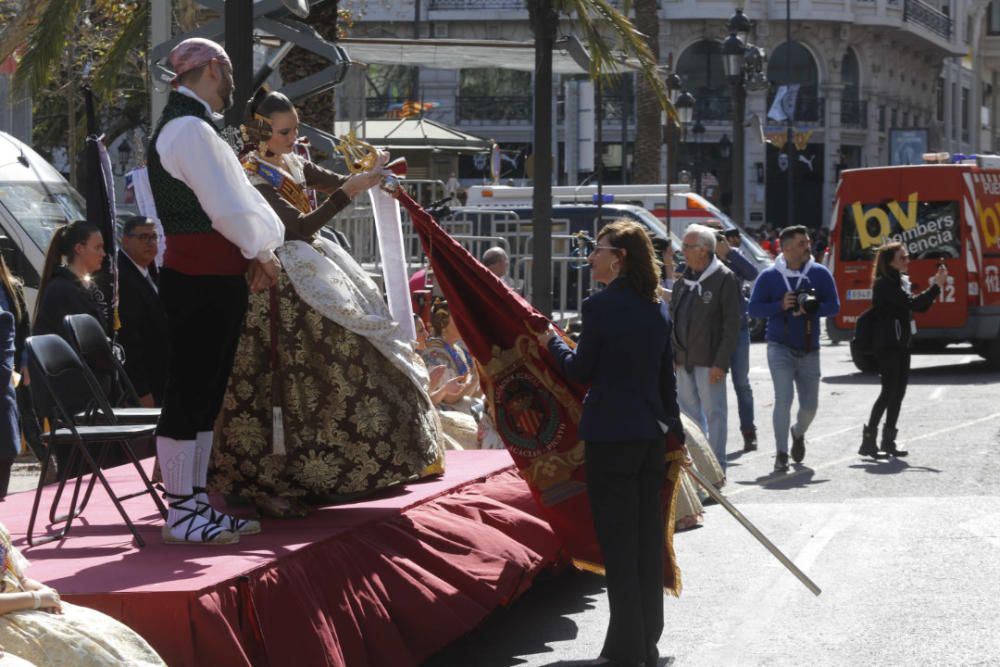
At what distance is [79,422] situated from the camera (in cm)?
813

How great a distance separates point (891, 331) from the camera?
14.4 m

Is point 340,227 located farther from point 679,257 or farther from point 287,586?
point 287,586

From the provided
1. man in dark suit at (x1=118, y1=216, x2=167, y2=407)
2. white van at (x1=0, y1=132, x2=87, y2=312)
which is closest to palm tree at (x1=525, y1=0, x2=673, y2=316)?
white van at (x1=0, y1=132, x2=87, y2=312)

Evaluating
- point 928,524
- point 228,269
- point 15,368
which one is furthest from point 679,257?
point 228,269

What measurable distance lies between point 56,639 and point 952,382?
17487 mm

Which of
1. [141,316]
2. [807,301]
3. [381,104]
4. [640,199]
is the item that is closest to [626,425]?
[141,316]

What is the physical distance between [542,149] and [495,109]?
148 ft

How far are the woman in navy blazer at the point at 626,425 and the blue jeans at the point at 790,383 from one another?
6699mm

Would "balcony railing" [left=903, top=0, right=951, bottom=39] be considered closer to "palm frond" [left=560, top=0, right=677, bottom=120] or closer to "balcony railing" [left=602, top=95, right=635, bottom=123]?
"balcony railing" [left=602, top=95, right=635, bottom=123]

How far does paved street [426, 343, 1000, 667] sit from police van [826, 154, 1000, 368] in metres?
7.98

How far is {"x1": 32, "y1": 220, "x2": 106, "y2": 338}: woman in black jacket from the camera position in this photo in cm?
955

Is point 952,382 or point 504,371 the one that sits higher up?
point 504,371

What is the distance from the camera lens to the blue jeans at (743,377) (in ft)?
47.9

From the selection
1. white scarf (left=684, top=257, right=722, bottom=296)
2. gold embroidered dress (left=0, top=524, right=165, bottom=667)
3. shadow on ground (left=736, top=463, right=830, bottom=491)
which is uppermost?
white scarf (left=684, top=257, right=722, bottom=296)
